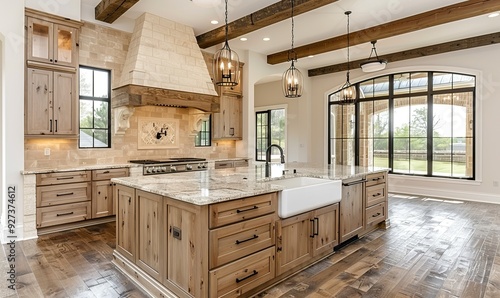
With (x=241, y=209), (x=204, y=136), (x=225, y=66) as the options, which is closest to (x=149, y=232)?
(x=241, y=209)

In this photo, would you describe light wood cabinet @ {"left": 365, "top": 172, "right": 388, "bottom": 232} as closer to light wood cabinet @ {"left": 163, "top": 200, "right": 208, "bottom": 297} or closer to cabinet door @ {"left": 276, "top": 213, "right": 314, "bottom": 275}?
cabinet door @ {"left": 276, "top": 213, "right": 314, "bottom": 275}

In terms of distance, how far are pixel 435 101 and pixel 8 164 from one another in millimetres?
8244

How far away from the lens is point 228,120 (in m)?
6.88

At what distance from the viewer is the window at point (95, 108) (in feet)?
16.1

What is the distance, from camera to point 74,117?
14.9ft

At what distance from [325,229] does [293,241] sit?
1.92ft

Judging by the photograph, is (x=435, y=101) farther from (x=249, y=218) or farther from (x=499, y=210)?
(x=249, y=218)

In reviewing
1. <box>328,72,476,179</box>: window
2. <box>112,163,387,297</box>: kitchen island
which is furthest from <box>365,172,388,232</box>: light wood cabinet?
<box>328,72,476,179</box>: window

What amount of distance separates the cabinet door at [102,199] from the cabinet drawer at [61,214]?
11 centimetres

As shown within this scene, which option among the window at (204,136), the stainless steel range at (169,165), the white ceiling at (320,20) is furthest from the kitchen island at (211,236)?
the window at (204,136)

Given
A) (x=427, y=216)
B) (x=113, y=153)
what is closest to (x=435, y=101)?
(x=427, y=216)

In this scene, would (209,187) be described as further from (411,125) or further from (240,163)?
(411,125)

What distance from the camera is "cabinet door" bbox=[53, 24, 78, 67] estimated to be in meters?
4.36

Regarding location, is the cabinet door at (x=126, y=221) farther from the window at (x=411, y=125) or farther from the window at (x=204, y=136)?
the window at (x=411, y=125)
